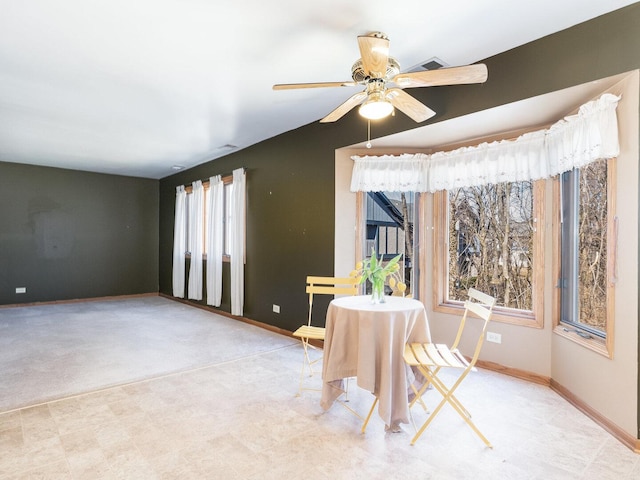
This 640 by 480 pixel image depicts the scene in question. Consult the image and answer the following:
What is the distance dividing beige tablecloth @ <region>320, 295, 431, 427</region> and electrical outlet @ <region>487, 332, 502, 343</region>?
1.27 m

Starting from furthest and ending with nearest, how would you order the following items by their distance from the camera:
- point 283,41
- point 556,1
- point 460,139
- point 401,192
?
point 401,192 < point 460,139 < point 283,41 < point 556,1

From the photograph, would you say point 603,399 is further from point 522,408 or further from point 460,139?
point 460,139

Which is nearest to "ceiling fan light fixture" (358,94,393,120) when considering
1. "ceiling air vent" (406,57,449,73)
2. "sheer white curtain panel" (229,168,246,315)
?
"ceiling air vent" (406,57,449,73)

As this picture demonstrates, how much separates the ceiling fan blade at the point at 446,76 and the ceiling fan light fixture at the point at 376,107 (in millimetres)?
141

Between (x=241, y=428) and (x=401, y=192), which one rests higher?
(x=401, y=192)

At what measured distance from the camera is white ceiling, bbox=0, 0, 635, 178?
2.21 meters

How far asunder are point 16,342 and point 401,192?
4672mm

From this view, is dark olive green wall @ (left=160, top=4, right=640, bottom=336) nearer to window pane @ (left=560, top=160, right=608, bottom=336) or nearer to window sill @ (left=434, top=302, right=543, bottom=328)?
window pane @ (left=560, top=160, right=608, bottom=336)

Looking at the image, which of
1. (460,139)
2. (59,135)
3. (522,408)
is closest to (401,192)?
(460,139)

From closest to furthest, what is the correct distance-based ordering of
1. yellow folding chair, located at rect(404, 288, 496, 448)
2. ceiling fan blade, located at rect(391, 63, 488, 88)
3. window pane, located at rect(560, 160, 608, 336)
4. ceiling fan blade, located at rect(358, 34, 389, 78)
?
ceiling fan blade, located at rect(358, 34, 389, 78) < ceiling fan blade, located at rect(391, 63, 488, 88) < yellow folding chair, located at rect(404, 288, 496, 448) < window pane, located at rect(560, 160, 608, 336)

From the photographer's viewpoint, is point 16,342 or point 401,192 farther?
point 16,342

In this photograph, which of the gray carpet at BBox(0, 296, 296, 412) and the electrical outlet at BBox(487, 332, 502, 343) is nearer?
the gray carpet at BBox(0, 296, 296, 412)

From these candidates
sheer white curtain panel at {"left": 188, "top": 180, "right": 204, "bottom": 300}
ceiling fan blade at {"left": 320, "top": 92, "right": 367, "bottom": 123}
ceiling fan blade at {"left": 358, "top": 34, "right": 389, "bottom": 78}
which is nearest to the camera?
ceiling fan blade at {"left": 358, "top": 34, "right": 389, "bottom": 78}

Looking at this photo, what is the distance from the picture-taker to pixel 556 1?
7.00 feet
